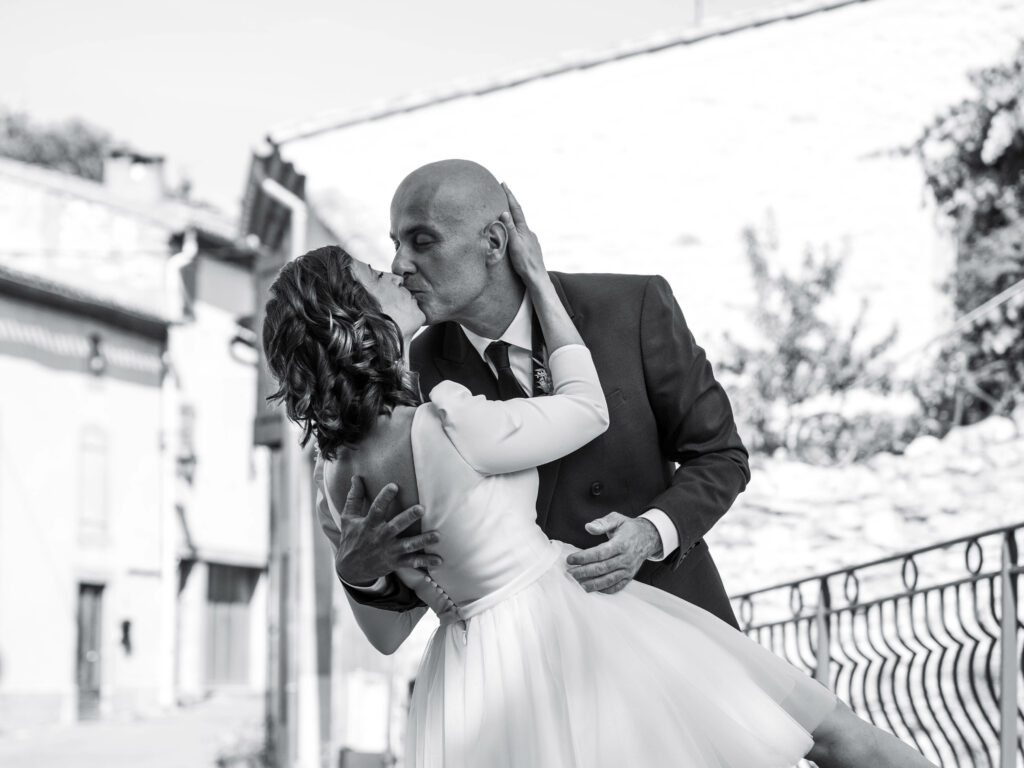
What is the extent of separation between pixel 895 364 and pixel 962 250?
52.4 inches

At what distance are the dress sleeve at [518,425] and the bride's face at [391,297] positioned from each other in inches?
5.3

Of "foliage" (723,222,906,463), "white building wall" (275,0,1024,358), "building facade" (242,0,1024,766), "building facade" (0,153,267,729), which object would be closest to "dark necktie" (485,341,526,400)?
"foliage" (723,222,906,463)

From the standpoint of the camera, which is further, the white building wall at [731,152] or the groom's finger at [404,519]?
the white building wall at [731,152]

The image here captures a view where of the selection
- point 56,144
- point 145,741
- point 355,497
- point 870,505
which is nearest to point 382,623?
point 355,497

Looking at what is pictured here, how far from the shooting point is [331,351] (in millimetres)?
2676

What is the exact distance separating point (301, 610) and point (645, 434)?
13.3m

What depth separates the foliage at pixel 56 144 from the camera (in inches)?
1359

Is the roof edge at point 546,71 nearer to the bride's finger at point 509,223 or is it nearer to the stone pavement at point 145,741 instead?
the stone pavement at point 145,741

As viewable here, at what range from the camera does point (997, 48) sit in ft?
40.5

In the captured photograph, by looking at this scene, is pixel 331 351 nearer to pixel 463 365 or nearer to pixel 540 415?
pixel 540 415

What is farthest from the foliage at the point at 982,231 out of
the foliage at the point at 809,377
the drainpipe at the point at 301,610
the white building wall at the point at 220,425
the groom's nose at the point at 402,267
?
the white building wall at the point at 220,425

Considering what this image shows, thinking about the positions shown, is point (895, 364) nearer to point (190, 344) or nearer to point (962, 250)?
point (962, 250)

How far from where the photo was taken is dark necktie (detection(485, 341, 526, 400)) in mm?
3066

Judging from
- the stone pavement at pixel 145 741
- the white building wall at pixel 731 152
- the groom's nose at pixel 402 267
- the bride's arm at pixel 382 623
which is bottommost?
the stone pavement at pixel 145 741
